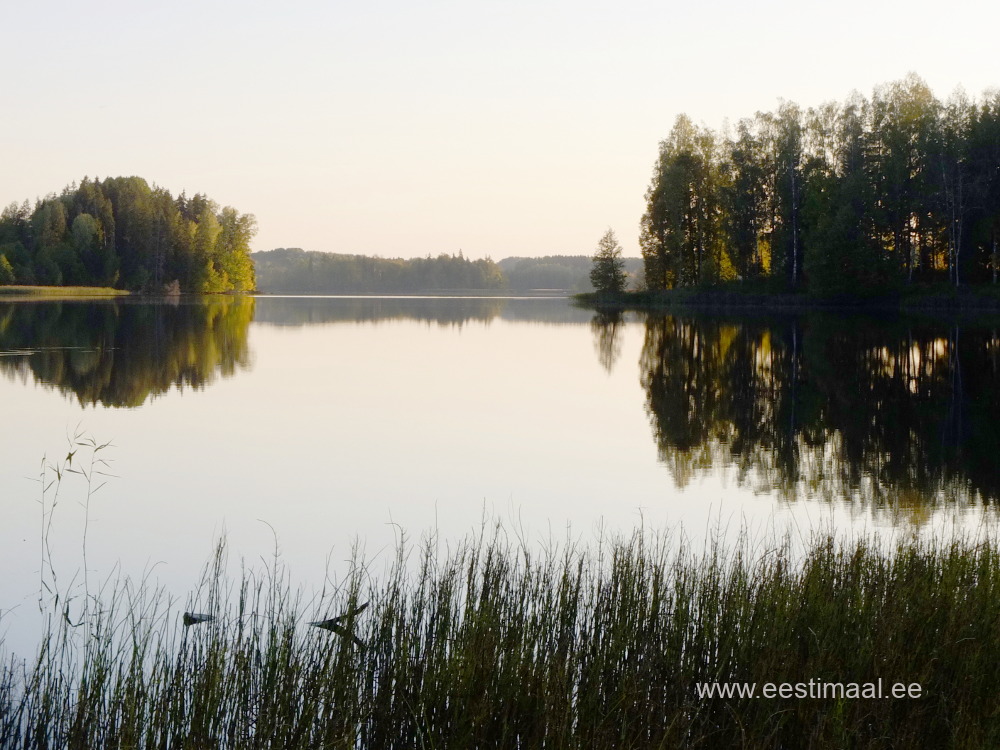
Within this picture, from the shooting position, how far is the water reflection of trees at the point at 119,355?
21.3 metres

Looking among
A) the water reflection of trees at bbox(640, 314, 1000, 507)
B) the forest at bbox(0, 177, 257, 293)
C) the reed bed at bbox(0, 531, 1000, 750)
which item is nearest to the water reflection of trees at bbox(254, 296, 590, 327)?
the water reflection of trees at bbox(640, 314, 1000, 507)

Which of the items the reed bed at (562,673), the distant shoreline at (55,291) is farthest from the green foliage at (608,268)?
the reed bed at (562,673)

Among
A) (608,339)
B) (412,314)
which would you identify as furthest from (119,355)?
(412,314)

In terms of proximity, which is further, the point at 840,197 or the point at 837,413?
the point at 840,197

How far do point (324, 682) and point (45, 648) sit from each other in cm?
133

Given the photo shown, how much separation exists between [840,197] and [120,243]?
87.5 meters

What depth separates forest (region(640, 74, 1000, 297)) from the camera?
54812 millimetres

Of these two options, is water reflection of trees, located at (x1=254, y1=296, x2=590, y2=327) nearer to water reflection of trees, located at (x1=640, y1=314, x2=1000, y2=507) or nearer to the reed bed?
Result: water reflection of trees, located at (x1=640, y1=314, x2=1000, y2=507)

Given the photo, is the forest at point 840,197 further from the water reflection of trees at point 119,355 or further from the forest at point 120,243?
the forest at point 120,243

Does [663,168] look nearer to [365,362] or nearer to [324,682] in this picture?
[365,362]

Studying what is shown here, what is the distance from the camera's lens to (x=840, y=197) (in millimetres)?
56844

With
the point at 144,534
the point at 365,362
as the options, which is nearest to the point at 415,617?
the point at 144,534

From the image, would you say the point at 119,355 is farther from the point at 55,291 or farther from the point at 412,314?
the point at 55,291

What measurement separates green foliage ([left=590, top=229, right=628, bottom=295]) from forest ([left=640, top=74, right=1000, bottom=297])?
387cm
